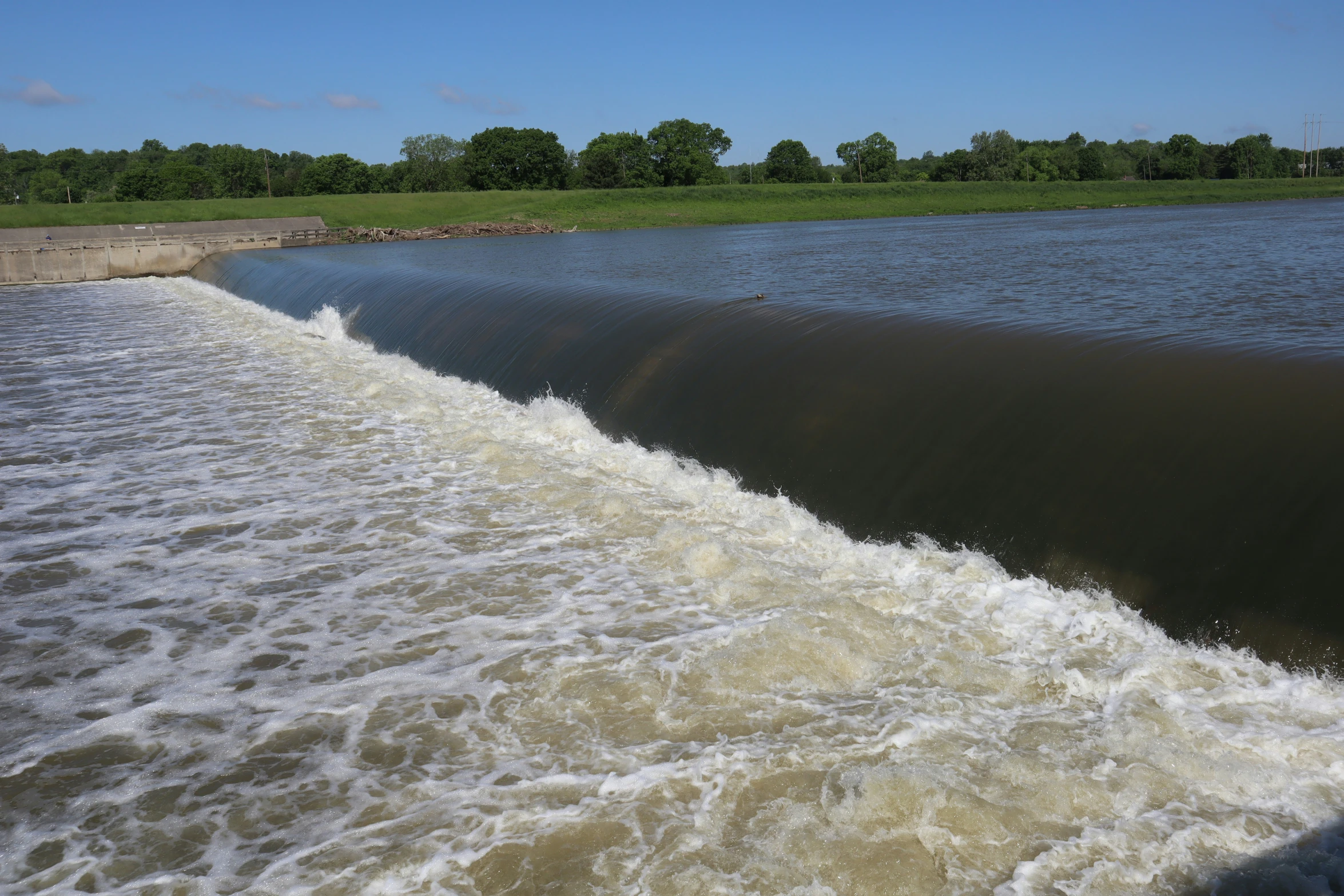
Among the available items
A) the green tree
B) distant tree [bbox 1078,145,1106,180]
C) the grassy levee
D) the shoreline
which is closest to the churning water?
the shoreline

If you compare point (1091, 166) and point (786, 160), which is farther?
point (786, 160)

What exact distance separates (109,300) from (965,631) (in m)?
34.5

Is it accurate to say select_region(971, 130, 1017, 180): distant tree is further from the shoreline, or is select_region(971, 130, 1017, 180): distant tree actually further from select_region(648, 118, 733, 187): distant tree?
select_region(648, 118, 733, 187): distant tree

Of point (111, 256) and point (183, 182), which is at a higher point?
point (183, 182)

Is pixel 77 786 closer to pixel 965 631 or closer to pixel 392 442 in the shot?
pixel 965 631

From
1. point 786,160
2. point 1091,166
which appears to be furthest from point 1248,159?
point 786,160

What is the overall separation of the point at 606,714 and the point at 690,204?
82508mm

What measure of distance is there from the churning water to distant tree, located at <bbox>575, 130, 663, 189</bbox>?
331 feet

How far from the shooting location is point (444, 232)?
65000 mm

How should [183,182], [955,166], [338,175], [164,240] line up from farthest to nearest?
[338,175] < [955,166] < [183,182] < [164,240]

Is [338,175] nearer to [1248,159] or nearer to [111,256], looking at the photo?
[111,256]

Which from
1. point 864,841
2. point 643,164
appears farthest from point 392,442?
point 643,164

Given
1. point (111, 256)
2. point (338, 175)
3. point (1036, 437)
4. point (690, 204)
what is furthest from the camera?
point (338, 175)

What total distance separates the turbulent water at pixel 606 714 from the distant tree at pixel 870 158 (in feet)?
413
